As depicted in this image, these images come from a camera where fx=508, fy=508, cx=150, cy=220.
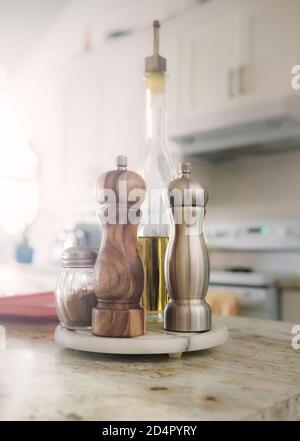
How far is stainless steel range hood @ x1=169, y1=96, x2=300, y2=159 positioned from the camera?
2346 mm

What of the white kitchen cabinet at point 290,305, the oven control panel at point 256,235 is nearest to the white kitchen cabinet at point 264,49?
the oven control panel at point 256,235

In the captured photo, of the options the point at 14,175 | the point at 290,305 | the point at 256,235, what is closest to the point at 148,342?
the point at 290,305

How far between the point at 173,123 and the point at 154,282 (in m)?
2.18

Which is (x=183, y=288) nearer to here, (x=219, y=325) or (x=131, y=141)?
(x=219, y=325)

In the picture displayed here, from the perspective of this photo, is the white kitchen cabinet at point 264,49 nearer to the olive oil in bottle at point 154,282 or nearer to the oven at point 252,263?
the oven at point 252,263

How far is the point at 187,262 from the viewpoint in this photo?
2.14ft

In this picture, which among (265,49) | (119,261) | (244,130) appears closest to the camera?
(119,261)

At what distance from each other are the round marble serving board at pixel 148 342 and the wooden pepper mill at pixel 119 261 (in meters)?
0.02

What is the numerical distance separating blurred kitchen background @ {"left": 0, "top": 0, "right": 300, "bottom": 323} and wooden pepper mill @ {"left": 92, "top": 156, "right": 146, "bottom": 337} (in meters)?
1.12

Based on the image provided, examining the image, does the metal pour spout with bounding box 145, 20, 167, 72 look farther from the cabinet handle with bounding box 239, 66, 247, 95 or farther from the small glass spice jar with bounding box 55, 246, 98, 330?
the cabinet handle with bounding box 239, 66, 247, 95

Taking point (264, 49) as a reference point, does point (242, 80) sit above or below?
below

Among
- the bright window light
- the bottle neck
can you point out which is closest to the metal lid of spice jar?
the bottle neck

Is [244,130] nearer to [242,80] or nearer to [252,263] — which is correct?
[242,80]

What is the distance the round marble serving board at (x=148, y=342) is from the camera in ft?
1.95
